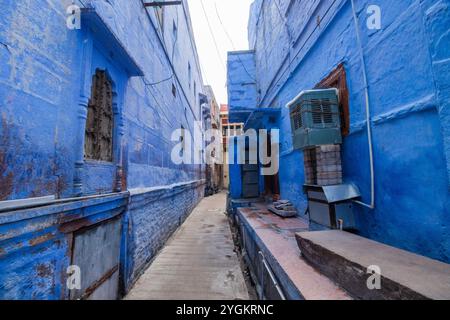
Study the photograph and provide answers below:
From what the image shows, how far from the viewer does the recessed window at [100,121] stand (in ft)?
9.78

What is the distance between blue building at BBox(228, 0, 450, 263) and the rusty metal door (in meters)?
3.67

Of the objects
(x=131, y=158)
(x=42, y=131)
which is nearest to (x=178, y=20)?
(x=131, y=158)

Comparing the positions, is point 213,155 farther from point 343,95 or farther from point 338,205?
point 338,205

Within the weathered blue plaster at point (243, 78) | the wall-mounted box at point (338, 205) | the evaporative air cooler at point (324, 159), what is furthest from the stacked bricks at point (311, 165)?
the weathered blue plaster at point (243, 78)

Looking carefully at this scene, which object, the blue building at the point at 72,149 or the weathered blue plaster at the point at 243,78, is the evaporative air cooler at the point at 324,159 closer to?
the blue building at the point at 72,149

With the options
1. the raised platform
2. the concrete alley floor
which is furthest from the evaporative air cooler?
the concrete alley floor

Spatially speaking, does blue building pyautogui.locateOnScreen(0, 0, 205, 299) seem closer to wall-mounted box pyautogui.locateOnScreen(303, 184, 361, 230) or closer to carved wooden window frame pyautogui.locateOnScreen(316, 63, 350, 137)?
wall-mounted box pyautogui.locateOnScreen(303, 184, 361, 230)

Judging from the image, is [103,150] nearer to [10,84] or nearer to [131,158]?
[131,158]

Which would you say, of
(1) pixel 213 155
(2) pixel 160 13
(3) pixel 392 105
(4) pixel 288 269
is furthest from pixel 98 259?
(1) pixel 213 155

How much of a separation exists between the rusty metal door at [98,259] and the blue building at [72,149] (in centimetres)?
2

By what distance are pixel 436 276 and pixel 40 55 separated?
12.4ft

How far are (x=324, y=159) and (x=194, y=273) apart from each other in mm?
3606

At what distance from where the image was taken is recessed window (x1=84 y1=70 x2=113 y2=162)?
9.78 feet
